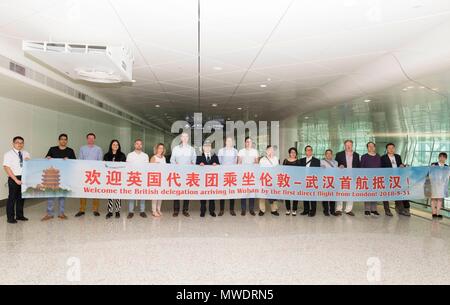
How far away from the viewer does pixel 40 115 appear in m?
7.89

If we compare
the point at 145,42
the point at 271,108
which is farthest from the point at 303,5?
the point at 271,108

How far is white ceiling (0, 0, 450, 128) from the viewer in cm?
321

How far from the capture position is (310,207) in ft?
18.4

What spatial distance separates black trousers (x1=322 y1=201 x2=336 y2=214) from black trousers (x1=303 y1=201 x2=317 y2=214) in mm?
204

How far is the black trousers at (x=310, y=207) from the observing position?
551cm

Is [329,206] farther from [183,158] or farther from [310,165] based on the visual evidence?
[183,158]

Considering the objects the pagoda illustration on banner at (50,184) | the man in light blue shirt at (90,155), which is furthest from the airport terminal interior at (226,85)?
the pagoda illustration on banner at (50,184)

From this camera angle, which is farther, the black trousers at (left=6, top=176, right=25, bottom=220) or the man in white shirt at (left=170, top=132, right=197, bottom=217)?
the man in white shirt at (left=170, top=132, right=197, bottom=217)

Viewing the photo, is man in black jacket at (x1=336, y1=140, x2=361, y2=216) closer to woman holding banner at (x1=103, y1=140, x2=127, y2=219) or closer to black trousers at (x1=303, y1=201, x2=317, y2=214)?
black trousers at (x1=303, y1=201, x2=317, y2=214)

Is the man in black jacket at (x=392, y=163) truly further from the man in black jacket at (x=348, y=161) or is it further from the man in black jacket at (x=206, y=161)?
the man in black jacket at (x=206, y=161)

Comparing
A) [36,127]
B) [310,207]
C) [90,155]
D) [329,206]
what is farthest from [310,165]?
[36,127]

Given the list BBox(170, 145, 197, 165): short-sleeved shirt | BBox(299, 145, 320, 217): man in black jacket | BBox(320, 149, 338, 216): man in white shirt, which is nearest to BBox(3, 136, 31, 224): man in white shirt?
BBox(170, 145, 197, 165): short-sleeved shirt
